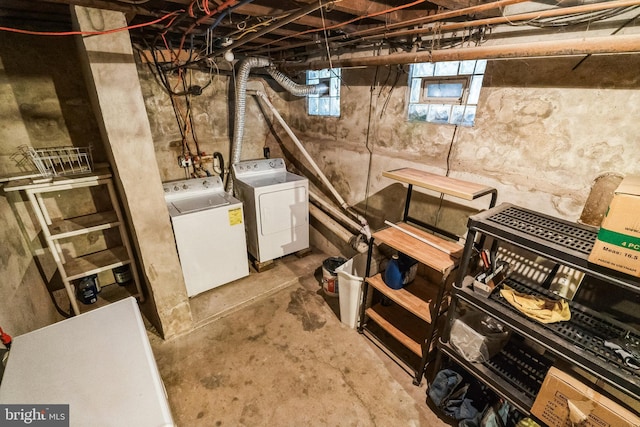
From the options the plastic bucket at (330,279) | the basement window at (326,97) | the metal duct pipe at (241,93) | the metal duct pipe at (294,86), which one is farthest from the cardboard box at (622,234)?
the metal duct pipe at (241,93)

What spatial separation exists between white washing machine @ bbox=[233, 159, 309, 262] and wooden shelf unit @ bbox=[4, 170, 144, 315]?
1167 millimetres

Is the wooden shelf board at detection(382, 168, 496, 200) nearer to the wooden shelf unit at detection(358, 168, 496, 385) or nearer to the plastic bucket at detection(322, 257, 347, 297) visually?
the wooden shelf unit at detection(358, 168, 496, 385)

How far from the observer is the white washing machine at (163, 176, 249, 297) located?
98.0 inches

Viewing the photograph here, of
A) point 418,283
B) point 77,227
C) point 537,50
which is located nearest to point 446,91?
point 537,50

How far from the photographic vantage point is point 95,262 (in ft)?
7.93

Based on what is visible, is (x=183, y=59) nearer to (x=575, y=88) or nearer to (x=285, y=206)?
(x=285, y=206)

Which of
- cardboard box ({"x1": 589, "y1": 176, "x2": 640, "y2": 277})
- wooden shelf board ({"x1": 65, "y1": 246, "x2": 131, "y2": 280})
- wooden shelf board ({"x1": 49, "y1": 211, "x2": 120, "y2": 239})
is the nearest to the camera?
cardboard box ({"x1": 589, "y1": 176, "x2": 640, "y2": 277})

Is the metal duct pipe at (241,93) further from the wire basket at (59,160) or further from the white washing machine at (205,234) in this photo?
the wire basket at (59,160)

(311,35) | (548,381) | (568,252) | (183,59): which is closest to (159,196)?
(183,59)

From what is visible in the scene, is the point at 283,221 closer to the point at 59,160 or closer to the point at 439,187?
the point at 439,187

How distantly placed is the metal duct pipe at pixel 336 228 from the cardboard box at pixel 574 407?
1517 mm

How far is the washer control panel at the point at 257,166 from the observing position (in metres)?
3.20

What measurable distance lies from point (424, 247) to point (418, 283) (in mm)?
483

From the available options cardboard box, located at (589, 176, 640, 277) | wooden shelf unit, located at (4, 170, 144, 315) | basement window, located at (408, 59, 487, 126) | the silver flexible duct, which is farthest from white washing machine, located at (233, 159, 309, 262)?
cardboard box, located at (589, 176, 640, 277)
